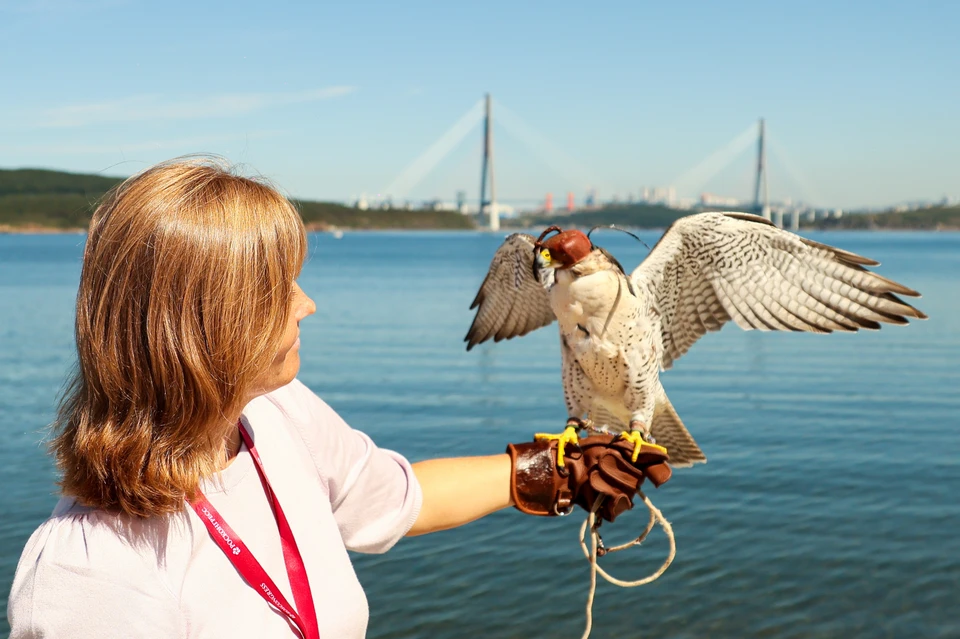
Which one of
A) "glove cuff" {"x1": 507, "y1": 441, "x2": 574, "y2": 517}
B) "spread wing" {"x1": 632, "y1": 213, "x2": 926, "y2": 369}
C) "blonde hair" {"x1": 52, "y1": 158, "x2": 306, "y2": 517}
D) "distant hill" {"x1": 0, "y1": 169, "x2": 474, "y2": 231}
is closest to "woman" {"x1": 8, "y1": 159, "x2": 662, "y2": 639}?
"blonde hair" {"x1": 52, "y1": 158, "x2": 306, "y2": 517}

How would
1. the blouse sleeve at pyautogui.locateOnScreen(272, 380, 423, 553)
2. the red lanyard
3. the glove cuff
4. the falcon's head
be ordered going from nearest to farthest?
the red lanyard, the blouse sleeve at pyautogui.locateOnScreen(272, 380, 423, 553), the glove cuff, the falcon's head

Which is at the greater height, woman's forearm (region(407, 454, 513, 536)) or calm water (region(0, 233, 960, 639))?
woman's forearm (region(407, 454, 513, 536))

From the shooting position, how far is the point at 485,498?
1.90 meters

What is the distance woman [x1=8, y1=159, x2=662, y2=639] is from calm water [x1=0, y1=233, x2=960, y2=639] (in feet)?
1.20

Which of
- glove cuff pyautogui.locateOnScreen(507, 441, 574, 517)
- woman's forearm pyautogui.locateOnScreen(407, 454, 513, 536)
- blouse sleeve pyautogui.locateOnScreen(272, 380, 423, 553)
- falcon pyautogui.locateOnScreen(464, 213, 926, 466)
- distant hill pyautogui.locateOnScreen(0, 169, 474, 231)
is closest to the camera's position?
blouse sleeve pyautogui.locateOnScreen(272, 380, 423, 553)

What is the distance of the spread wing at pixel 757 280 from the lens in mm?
2729

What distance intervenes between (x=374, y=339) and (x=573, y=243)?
13.3 meters

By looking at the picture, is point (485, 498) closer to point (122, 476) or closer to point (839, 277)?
point (122, 476)

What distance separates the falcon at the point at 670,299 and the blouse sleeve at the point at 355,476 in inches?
24.9

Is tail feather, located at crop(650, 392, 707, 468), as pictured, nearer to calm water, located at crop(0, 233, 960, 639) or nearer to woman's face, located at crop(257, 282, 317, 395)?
calm water, located at crop(0, 233, 960, 639)

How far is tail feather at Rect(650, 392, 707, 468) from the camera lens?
2855 mm

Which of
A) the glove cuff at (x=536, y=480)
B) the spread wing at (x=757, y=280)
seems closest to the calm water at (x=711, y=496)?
the glove cuff at (x=536, y=480)

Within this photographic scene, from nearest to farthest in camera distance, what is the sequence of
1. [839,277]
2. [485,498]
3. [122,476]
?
[122,476], [485,498], [839,277]

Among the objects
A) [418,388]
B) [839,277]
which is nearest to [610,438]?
[839,277]
